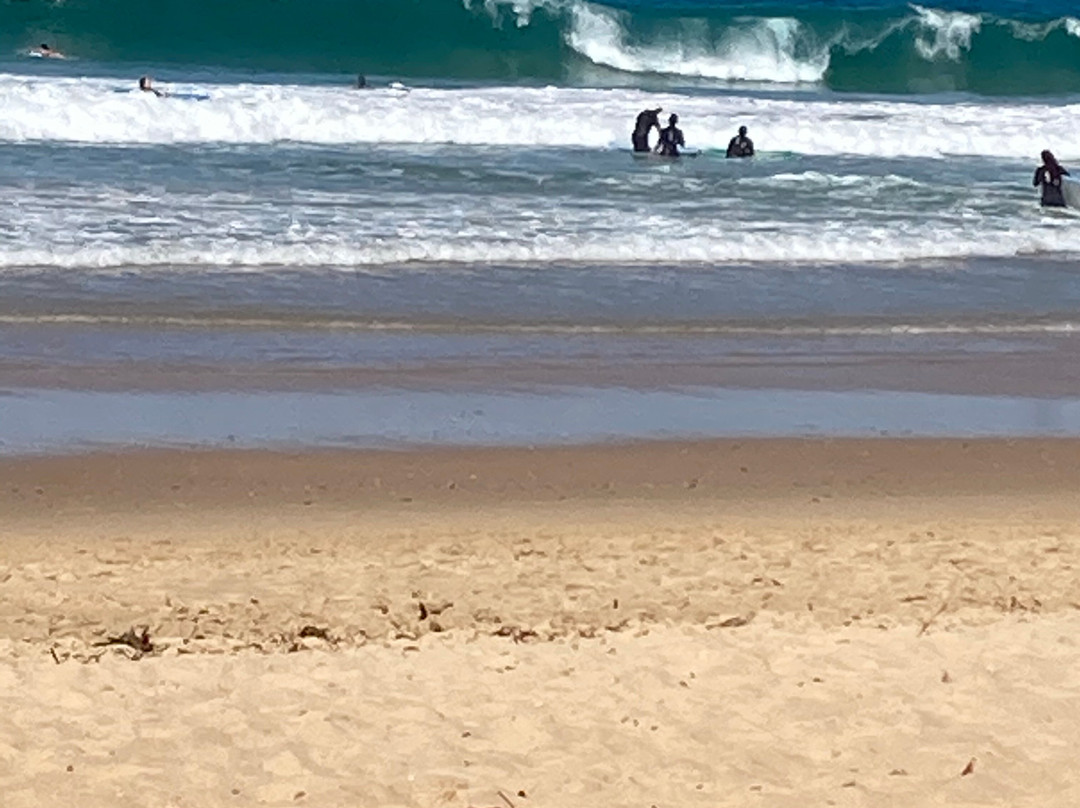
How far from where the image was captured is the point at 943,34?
3906 centimetres

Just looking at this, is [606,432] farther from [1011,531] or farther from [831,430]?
[1011,531]

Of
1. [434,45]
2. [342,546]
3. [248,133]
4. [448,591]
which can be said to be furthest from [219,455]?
[434,45]

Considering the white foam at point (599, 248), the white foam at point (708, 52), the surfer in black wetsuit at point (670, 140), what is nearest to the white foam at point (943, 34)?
the white foam at point (708, 52)

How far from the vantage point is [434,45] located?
35.7 m

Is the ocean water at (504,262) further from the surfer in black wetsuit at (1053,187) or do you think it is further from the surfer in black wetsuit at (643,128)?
the surfer in black wetsuit at (643,128)

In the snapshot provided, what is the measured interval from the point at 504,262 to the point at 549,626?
25.8ft

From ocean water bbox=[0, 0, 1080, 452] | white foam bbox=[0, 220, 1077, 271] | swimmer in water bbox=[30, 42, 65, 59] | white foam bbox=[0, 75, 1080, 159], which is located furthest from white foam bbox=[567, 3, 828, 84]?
white foam bbox=[0, 220, 1077, 271]

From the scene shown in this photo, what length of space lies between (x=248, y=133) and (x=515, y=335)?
13.0 metres

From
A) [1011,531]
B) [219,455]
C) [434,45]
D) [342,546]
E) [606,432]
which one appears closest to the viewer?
[342,546]

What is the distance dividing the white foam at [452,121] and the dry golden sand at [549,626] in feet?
48.2

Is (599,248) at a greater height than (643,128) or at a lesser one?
lesser

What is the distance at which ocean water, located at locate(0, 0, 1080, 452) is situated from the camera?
1016cm

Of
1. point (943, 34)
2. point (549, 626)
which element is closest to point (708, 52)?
point (943, 34)

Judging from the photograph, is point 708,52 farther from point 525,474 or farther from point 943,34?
point 525,474
